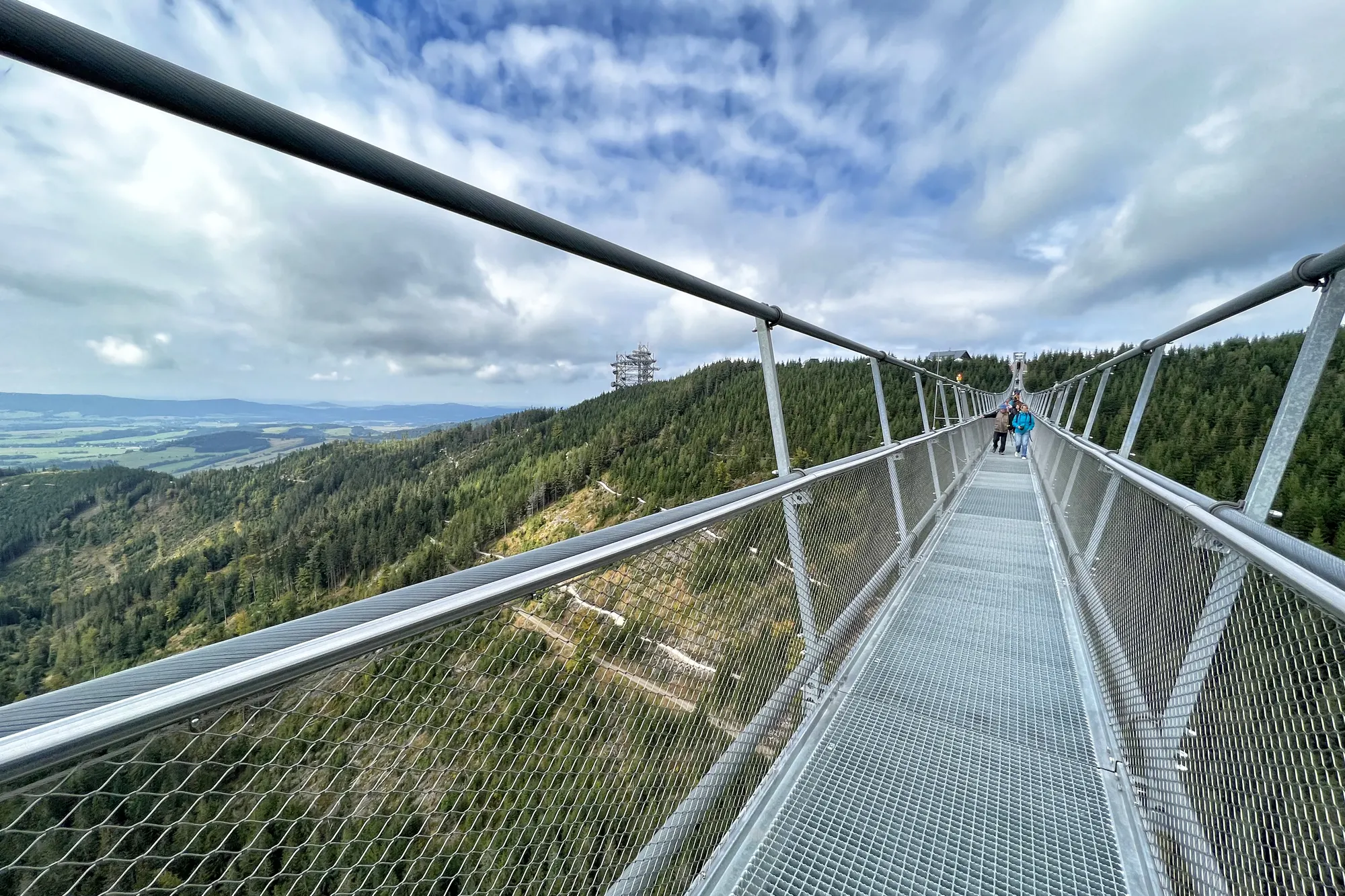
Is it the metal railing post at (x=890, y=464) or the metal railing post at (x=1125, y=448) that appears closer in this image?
the metal railing post at (x=1125, y=448)

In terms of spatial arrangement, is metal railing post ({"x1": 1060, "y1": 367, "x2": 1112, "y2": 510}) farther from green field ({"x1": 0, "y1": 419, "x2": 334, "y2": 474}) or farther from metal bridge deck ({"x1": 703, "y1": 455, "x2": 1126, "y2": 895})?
green field ({"x1": 0, "y1": 419, "x2": 334, "y2": 474})

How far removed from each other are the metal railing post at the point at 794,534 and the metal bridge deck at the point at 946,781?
6.3 inches

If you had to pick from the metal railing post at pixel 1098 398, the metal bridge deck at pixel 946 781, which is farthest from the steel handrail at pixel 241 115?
the metal railing post at pixel 1098 398

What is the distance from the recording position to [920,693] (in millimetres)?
2170

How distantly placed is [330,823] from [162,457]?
10412 cm

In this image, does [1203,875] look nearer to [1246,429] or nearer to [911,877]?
[911,877]

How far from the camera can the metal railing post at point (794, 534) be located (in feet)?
6.16

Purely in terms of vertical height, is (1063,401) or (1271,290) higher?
(1271,290)

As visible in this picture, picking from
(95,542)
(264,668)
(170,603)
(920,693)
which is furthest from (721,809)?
(95,542)

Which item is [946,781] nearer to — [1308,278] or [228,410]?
[1308,278]

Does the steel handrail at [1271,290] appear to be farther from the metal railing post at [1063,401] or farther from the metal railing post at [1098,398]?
the metal railing post at [1063,401]

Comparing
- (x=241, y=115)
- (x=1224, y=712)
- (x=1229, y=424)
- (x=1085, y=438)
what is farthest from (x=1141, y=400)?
(x=1229, y=424)

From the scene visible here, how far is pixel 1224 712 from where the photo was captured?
1259 mm

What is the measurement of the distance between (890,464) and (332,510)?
6069 centimetres
